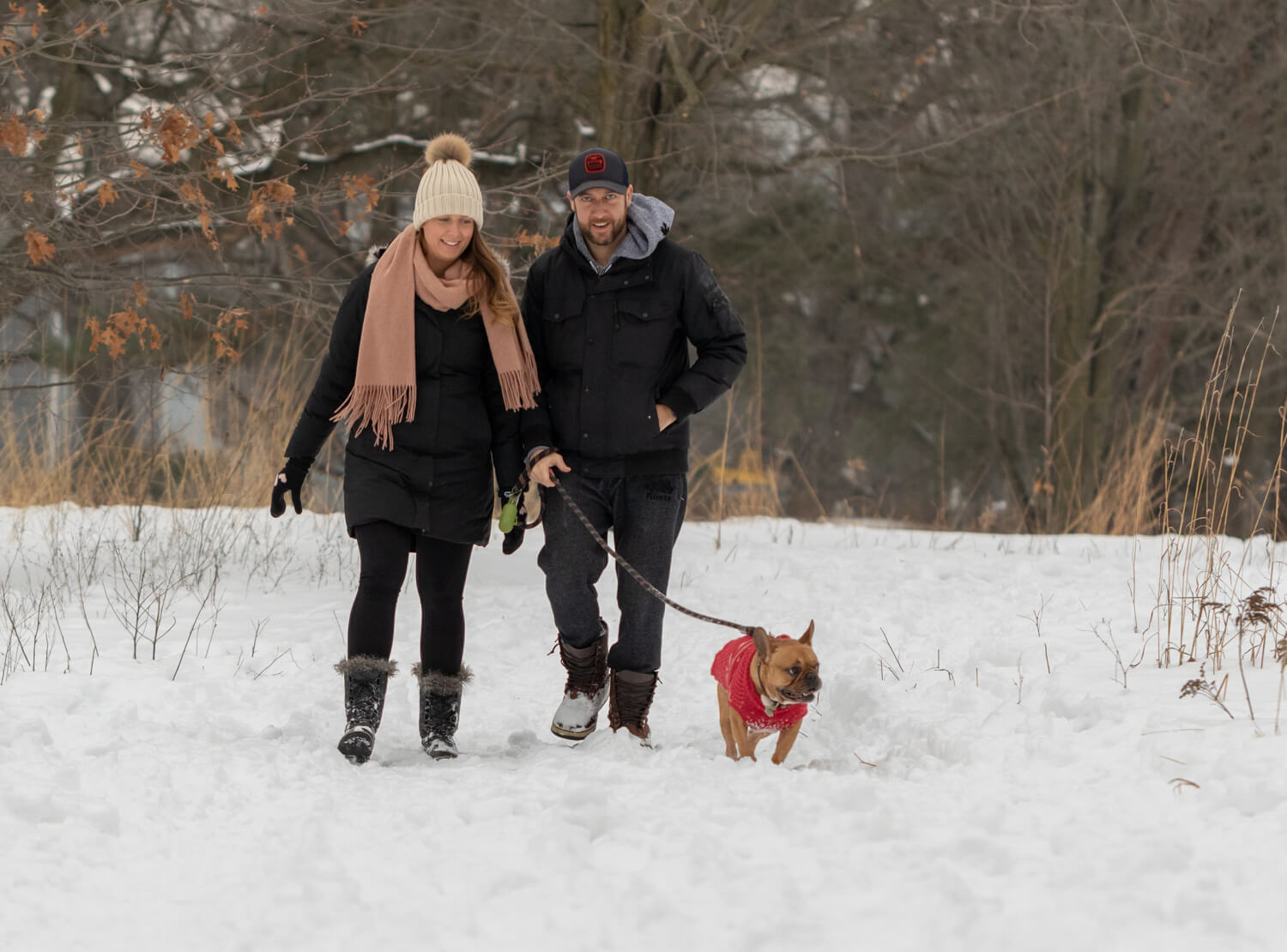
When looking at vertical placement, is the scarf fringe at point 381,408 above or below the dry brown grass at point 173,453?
above

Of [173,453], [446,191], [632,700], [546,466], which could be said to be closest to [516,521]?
[546,466]

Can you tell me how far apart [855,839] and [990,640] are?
2522 mm

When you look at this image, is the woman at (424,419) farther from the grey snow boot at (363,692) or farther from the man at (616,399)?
the man at (616,399)

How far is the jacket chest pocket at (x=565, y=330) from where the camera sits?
4.11 meters

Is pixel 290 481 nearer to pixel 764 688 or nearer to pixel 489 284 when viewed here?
pixel 489 284

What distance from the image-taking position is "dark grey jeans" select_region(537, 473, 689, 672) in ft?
13.6

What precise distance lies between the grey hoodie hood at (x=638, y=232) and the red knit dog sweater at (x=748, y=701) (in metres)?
1.34

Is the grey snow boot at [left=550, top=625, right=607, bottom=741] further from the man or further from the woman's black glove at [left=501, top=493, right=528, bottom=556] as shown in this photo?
the woman's black glove at [left=501, top=493, right=528, bottom=556]

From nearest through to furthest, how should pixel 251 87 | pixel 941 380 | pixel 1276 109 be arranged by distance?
pixel 251 87 → pixel 1276 109 → pixel 941 380

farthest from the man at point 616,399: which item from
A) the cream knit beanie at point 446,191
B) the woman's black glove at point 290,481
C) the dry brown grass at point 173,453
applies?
the dry brown grass at point 173,453

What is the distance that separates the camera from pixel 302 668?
4.98 m

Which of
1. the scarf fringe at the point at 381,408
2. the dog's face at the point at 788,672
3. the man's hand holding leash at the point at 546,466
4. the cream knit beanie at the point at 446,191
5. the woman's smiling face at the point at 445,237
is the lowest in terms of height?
the dog's face at the point at 788,672

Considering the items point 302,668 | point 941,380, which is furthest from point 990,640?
point 941,380

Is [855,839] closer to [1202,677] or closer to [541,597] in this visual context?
[1202,677]
